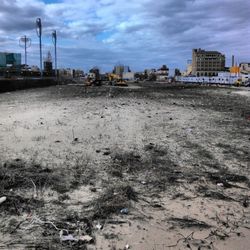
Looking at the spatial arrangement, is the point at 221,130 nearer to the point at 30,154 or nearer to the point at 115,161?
the point at 115,161

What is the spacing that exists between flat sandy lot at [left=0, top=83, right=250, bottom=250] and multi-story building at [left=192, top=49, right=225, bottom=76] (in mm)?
146285

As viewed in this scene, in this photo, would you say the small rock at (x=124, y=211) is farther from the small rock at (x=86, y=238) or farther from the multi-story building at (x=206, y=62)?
the multi-story building at (x=206, y=62)

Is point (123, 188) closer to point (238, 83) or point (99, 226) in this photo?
point (99, 226)

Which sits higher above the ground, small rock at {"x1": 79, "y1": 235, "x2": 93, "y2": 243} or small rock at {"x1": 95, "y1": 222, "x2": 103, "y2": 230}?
small rock at {"x1": 95, "y1": 222, "x2": 103, "y2": 230}

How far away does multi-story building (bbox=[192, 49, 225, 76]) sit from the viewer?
15725 centimetres

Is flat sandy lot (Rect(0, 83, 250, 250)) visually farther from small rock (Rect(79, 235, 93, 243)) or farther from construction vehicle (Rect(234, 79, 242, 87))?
construction vehicle (Rect(234, 79, 242, 87))

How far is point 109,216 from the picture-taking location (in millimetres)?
5871

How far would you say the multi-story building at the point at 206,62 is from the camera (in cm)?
15725

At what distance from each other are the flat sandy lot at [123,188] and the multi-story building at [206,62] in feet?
480

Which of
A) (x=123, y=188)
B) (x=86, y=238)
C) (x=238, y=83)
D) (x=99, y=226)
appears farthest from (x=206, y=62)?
(x=86, y=238)

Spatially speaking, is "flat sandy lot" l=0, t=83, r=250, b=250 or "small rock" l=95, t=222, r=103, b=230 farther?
"small rock" l=95, t=222, r=103, b=230

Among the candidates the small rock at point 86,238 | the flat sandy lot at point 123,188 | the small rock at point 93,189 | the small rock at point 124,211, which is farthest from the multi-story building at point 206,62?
the small rock at point 86,238

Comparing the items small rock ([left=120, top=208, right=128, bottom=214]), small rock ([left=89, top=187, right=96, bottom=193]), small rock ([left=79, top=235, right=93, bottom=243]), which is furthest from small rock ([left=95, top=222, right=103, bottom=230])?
small rock ([left=89, top=187, right=96, bottom=193])

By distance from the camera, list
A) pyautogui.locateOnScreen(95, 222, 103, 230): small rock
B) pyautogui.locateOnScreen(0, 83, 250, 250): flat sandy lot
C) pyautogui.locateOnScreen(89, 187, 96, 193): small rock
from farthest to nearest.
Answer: pyautogui.locateOnScreen(89, 187, 96, 193): small rock → pyautogui.locateOnScreen(95, 222, 103, 230): small rock → pyautogui.locateOnScreen(0, 83, 250, 250): flat sandy lot
